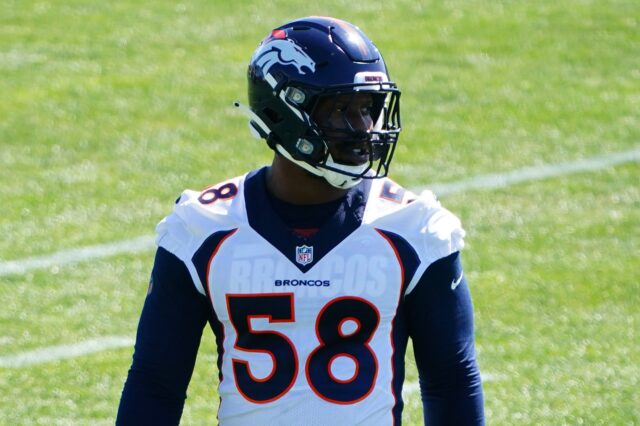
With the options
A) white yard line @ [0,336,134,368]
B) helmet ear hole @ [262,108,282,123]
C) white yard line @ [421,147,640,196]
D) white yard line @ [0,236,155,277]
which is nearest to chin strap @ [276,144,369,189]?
helmet ear hole @ [262,108,282,123]

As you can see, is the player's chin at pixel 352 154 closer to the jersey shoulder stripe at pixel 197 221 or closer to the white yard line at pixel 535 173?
the jersey shoulder stripe at pixel 197 221

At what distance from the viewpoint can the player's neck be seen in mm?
3441

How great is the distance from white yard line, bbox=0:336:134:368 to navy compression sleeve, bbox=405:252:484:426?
3.11 m

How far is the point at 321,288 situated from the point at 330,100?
444 mm

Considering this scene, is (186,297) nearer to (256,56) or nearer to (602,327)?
(256,56)

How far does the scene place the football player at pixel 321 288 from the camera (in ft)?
10.9

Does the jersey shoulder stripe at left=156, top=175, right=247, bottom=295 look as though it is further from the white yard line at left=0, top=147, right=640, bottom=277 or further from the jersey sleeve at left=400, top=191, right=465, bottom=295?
the white yard line at left=0, top=147, right=640, bottom=277

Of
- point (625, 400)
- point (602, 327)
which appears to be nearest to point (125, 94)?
point (602, 327)

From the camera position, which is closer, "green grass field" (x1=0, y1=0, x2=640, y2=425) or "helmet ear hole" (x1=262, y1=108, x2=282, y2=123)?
"helmet ear hole" (x1=262, y1=108, x2=282, y2=123)

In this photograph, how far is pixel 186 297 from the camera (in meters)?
3.37

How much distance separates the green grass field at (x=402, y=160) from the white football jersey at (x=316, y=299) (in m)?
2.31

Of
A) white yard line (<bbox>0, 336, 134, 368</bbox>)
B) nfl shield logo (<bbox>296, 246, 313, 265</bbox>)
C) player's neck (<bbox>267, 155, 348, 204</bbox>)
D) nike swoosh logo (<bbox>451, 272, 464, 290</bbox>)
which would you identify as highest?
player's neck (<bbox>267, 155, 348, 204</bbox>)

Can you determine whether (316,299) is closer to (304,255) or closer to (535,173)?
(304,255)

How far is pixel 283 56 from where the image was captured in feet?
11.2
